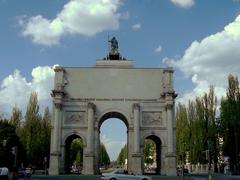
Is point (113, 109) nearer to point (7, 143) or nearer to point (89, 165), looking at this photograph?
point (89, 165)

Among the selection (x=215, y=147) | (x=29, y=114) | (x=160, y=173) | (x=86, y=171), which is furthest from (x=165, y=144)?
(x=29, y=114)

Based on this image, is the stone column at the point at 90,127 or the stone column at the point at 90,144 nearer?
the stone column at the point at 90,144

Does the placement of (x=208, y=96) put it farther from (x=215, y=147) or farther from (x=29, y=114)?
(x=29, y=114)

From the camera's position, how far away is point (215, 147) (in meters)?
76.7

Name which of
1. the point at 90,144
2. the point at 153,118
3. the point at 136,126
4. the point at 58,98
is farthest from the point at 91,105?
the point at 153,118

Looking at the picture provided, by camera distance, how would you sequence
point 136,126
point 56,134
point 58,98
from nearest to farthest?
1. point 56,134
2. point 136,126
3. point 58,98

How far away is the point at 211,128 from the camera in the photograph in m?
76.3

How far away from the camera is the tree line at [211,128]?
66.2m

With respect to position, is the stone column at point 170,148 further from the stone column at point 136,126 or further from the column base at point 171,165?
the stone column at point 136,126

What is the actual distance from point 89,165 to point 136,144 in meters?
7.34

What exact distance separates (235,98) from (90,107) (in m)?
22.7

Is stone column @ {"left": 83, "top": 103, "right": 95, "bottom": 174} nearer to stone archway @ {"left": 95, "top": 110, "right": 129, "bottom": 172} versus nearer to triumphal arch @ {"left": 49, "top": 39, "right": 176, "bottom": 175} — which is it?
triumphal arch @ {"left": 49, "top": 39, "right": 176, "bottom": 175}

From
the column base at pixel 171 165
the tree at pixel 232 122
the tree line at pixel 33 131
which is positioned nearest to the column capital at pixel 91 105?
the column base at pixel 171 165

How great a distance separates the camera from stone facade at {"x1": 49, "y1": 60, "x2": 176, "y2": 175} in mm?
62406
